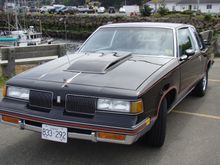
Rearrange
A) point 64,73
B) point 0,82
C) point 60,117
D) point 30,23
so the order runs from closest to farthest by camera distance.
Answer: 1. point 60,117
2. point 64,73
3. point 0,82
4. point 30,23

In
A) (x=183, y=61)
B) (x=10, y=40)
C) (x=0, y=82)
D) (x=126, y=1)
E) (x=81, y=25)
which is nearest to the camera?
(x=183, y=61)

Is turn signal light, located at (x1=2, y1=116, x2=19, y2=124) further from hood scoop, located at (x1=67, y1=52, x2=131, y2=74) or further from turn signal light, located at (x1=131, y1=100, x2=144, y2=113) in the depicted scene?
turn signal light, located at (x1=131, y1=100, x2=144, y2=113)

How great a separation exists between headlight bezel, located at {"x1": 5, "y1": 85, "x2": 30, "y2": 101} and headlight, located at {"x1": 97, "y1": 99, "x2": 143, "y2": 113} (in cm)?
98

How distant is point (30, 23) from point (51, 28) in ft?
18.5

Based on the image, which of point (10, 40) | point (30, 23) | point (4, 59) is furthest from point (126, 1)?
point (4, 59)

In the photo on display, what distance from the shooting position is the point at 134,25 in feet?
18.0

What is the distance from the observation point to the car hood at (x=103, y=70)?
3785mm

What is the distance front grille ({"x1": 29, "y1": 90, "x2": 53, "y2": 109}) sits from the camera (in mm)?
3785

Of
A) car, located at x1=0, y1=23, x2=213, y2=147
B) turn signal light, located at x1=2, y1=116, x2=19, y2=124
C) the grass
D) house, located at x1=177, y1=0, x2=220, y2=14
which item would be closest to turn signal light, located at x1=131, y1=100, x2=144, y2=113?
car, located at x1=0, y1=23, x2=213, y2=147

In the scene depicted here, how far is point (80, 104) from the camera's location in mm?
3635

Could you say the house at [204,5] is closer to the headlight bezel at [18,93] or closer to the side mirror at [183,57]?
the side mirror at [183,57]

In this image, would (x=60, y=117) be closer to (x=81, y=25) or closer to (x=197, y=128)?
(x=197, y=128)

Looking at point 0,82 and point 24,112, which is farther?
point 0,82

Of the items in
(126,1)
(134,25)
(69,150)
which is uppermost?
(126,1)
